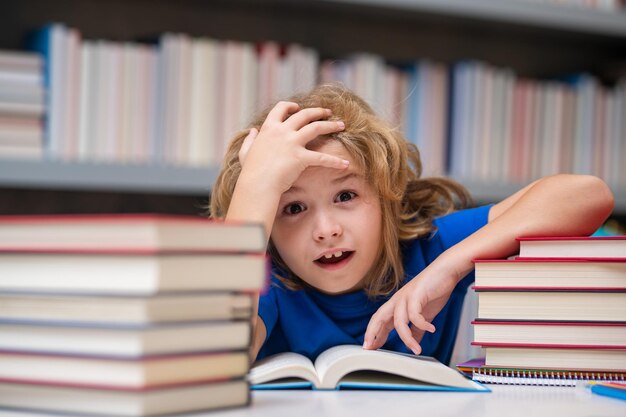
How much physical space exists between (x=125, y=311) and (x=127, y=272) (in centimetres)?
3

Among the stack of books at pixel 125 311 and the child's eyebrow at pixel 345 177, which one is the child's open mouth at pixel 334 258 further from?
the stack of books at pixel 125 311

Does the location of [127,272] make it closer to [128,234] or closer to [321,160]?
[128,234]

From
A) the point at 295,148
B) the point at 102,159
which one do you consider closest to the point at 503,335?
the point at 295,148

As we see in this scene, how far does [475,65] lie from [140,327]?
71.0 inches

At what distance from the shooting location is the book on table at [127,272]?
0.61 metres

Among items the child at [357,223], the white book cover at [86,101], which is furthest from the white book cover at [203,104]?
the child at [357,223]

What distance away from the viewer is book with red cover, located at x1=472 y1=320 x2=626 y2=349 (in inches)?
34.0

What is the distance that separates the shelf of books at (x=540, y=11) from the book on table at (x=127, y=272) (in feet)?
4.91

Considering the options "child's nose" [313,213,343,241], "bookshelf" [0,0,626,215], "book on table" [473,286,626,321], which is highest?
"bookshelf" [0,0,626,215]

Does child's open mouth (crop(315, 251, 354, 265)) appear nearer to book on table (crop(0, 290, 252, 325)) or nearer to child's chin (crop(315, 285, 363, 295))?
child's chin (crop(315, 285, 363, 295))

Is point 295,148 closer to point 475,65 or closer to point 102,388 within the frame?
point 102,388

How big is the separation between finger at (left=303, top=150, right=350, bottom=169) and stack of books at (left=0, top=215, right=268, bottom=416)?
1.22 ft

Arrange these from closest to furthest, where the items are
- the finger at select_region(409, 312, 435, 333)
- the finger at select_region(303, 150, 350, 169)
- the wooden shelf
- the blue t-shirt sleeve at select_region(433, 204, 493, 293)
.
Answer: the finger at select_region(409, 312, 435, 333), the finger at select_region(303, 150, 350, 169), the blue t-shirt sleeve at select_region(433, 204, 493, 293), the wooden shelf

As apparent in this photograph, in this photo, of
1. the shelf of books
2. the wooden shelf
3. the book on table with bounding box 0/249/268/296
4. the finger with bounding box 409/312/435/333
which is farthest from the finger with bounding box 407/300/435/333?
the shelf of books
